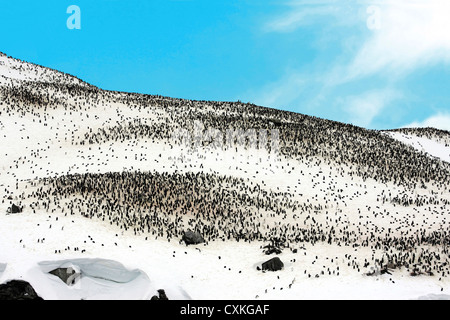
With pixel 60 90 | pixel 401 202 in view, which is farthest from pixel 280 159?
pixel 60 90

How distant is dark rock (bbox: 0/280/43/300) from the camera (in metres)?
14.3

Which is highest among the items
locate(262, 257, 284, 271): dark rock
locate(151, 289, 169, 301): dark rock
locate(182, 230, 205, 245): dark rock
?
locate(182, 230, 205, 245): dark rock

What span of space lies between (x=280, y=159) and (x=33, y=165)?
26.3m

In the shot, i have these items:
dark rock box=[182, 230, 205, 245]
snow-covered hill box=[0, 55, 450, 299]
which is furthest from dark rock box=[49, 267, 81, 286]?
dark rock box=[182, 230, 205, 245]

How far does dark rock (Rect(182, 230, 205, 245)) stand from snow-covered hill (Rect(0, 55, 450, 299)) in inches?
12.6

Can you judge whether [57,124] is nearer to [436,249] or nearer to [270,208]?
[270,208]

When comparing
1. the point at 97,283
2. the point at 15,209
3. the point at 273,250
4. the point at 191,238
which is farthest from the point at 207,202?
the point at 97,283

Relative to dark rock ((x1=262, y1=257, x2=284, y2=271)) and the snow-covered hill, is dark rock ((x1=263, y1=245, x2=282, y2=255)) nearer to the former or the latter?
the snow-covered hill

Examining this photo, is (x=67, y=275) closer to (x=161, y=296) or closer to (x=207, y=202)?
(x=161, y=296)

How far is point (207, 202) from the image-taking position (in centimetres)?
3067

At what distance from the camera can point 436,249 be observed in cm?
2192

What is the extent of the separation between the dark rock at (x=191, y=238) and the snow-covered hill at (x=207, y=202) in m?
0.32

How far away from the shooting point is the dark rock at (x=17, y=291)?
46.9ft

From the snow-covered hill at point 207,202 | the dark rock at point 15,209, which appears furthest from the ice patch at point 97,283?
the dark rock at point 15,209
